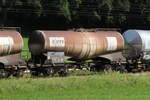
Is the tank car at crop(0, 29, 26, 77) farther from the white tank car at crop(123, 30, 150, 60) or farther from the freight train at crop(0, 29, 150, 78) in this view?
the white tank car at crop(123, 30, 150, 60)

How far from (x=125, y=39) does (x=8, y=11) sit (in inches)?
1601

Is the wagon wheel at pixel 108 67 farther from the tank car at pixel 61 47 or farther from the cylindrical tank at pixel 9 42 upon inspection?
the cylindrical tank at pixel 9 42

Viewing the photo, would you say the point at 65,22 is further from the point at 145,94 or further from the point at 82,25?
the point at 145,94

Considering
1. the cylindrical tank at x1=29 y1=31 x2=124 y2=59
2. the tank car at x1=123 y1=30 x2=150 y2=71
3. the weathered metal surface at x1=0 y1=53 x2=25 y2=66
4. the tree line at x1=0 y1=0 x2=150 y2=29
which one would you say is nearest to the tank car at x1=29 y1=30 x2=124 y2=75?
the cylindrical tank at x1=29 y1=31 x2=124 y2=59

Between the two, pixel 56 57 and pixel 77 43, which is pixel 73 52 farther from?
pixel 56 57

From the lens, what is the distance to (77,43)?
33.7 meters

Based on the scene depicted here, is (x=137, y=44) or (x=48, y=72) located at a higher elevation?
(x=137, y=44)

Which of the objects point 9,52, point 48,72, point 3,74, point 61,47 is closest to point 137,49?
point 61,47

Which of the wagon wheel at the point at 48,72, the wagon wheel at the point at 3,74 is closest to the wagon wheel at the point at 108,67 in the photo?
the wagon wheel at the point at 48,72

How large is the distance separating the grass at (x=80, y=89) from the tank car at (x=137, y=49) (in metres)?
9.78

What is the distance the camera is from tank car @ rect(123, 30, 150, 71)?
37.9 meters

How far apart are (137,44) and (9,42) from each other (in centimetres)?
1168

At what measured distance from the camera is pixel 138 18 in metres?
82.4

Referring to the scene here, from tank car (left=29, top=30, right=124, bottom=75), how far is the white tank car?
307cm
